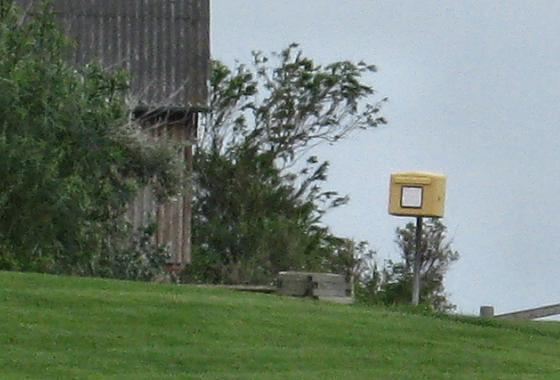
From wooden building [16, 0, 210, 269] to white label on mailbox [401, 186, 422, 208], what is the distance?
345 inches

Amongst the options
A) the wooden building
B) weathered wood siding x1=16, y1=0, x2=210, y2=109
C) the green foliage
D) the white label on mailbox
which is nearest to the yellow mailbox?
the white label on mailbox

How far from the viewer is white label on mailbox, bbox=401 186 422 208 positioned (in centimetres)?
1891

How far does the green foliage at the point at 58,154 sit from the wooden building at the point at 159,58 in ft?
9.01

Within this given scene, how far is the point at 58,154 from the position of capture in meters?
23.0

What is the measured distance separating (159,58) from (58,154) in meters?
6.51

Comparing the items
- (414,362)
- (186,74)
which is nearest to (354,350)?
(414,362)

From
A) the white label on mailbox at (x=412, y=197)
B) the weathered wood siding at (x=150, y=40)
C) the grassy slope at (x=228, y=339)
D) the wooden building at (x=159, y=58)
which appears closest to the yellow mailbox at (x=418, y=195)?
the white label on mailbox at (x=412, y=197)

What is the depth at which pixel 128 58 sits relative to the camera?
2930 centimetres

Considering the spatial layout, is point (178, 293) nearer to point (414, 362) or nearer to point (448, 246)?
point (414, 362)

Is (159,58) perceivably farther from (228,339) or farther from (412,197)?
(228,339)

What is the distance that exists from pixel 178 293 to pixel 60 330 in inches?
106

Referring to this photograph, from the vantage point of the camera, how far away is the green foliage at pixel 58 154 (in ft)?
74.7

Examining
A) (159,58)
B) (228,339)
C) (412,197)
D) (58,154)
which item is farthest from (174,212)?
(228,339)

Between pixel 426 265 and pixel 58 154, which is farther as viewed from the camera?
pixel 426 265
